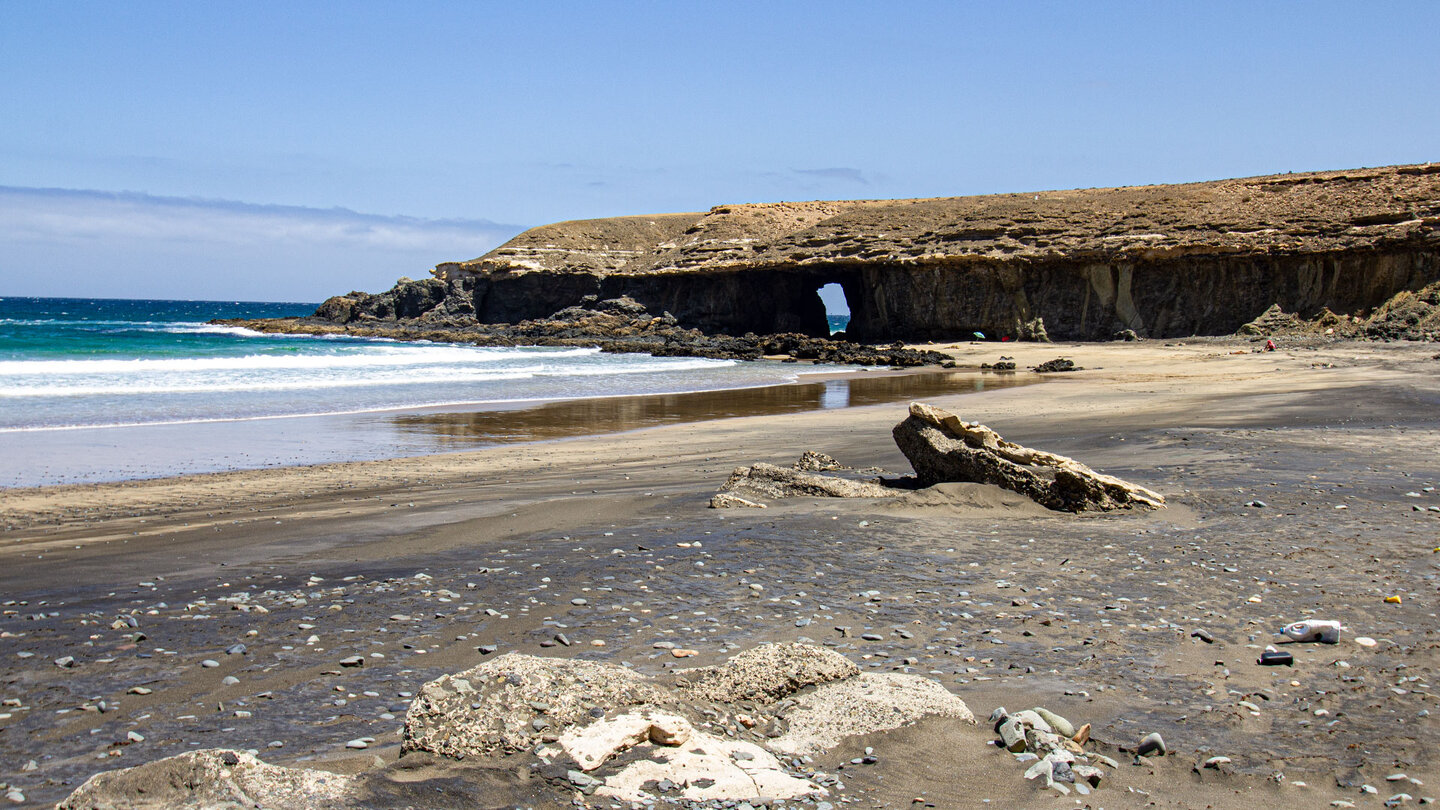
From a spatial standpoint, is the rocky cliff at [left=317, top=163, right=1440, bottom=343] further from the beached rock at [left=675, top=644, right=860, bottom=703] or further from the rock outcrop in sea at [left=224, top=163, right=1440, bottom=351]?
the beached rock at [left=675, top=644, right=860, bottom=703]

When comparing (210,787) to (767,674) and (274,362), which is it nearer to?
(767,674)

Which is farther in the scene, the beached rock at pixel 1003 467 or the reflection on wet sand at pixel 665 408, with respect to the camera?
the reflection on wet sand at pixel 665 408

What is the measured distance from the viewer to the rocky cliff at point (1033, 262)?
35281 mm

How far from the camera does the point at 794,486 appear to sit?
9.13 metres

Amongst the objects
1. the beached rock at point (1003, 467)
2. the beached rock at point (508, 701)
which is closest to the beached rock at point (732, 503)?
the beached rock at point (1003, 467)

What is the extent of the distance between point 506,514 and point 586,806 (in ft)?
18.4

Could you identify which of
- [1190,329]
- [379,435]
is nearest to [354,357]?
[379,435]

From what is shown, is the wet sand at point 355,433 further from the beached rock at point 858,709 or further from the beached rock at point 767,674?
the beached rock at point 858,709

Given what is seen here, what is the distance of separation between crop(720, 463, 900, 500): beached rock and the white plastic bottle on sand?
4.14 meters

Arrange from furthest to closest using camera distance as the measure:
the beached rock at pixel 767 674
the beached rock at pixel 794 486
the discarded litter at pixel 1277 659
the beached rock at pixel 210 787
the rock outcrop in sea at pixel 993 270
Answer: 1. the rock outcrop in sea at pixel 993 270
2. the beached rock at pixel 794 486
3. the discarded litter at pixel 1277 659
4. the beached rock at pixel 767 674
5. the beached rock at pixel 210 787

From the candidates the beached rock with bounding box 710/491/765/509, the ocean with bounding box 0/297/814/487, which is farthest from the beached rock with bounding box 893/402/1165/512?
the ocean with bounding box 0/297/814/487

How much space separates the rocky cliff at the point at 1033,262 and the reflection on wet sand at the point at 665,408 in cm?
1456

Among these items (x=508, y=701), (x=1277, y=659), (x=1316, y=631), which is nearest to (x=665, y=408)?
(x=1316, y=631)

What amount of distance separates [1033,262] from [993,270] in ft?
5.98
